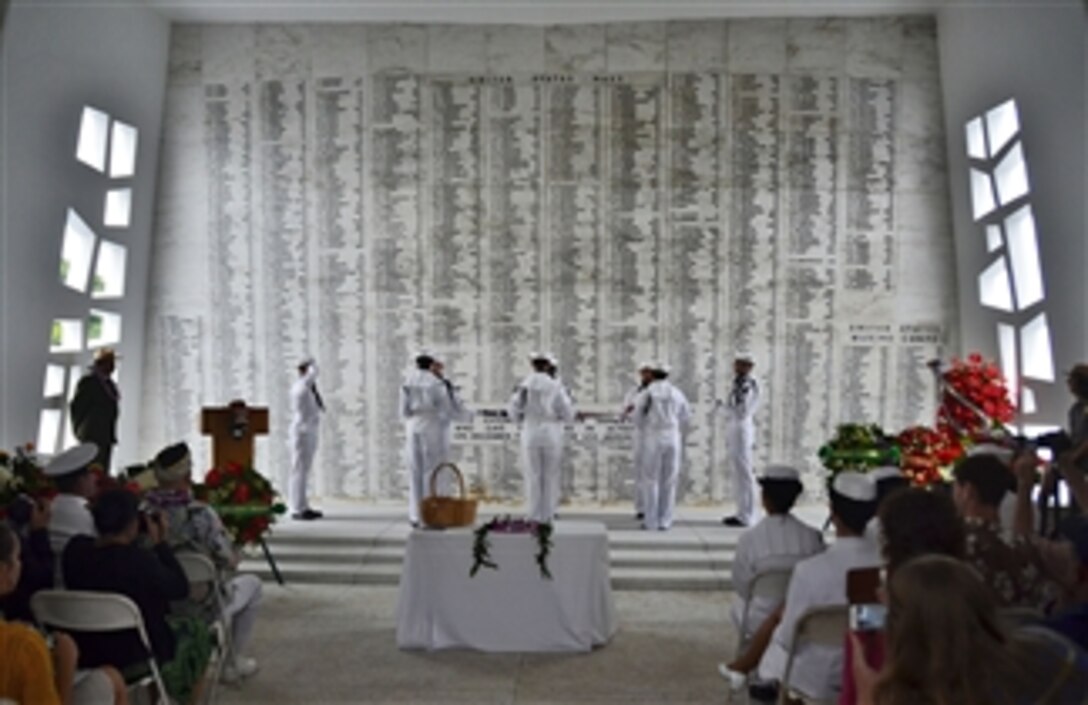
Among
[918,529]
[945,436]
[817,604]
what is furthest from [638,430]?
[918,529]

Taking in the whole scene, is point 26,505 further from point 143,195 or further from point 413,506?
point 143,195

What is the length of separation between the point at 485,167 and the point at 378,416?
3.11 metres

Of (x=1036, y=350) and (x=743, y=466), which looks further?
(x=743, y=466)

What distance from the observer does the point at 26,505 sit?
560 cm

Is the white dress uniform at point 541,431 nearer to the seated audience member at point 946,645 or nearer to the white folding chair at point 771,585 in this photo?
the white folding chair at point 771,585

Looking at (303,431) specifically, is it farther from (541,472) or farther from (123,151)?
(123,151)

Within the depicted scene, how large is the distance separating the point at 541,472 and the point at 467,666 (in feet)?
15.9

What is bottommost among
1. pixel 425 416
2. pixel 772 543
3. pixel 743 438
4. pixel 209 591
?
pixel 209 591

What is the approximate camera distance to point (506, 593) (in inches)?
287

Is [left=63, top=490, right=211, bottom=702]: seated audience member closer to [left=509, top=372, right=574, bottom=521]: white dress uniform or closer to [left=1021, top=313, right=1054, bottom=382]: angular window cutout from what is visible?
[left=509, top=372, right=574, bottom=521]: white dress uniform

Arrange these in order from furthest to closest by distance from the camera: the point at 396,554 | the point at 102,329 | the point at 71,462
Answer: the point at 102,329 < the point at 396,554 < the point at 71,462

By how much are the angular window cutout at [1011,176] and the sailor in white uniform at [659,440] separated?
3.79 metres

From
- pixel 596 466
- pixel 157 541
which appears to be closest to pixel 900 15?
pixel 596 466

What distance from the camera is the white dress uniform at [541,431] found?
38.2 feet
